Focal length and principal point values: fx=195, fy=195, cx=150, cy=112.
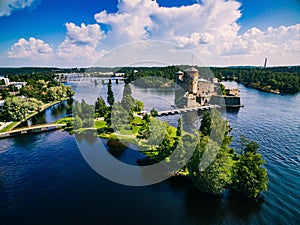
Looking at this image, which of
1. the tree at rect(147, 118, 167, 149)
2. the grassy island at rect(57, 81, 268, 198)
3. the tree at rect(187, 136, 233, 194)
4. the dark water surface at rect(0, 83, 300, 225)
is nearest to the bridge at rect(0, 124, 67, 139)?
the grassy island at rect(57, 81, 268, 198)

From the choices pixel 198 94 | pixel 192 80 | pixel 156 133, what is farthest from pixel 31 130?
pixel 192 80

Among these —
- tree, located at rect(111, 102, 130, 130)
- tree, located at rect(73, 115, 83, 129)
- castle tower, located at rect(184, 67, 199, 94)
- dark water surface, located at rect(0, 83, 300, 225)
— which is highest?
castle tower, located at rect(184, 67, 199, 94)

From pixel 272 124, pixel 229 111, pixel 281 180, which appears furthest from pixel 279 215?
pixel 229 111

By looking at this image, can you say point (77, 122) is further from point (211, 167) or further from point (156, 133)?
point (211, 167)

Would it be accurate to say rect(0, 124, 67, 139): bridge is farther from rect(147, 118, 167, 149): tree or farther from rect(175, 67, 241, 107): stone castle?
rect(175, 67, 241, 107): stone castle

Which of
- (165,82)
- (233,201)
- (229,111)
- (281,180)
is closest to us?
(233,201)

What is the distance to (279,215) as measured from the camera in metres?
13.1

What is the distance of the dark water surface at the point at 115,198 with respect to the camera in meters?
13.0

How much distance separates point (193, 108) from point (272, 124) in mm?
15711

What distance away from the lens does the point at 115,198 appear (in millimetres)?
14898

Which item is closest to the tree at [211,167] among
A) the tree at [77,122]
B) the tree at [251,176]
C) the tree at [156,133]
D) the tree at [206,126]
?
the tree at [251,176]

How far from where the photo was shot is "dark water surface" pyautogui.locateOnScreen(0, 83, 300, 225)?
13023 millimetres

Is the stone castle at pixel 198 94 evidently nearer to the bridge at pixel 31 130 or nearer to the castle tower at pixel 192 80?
the castle tower at pixel 192 80

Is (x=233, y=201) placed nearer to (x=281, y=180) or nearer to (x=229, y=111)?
(x=281, y=180)
